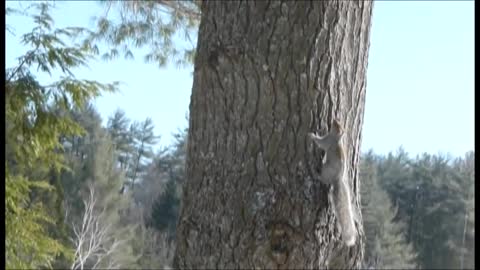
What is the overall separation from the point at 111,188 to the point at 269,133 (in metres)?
16.6

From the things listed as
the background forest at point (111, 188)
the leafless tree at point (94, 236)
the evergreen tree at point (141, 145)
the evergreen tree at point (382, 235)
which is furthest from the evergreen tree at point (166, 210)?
the evergreen tree at point (382, 235)

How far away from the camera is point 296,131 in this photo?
1625 millimetres

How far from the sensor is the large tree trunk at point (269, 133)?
62.9 inches

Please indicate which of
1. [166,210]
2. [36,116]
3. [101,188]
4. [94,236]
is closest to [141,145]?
[166,210]

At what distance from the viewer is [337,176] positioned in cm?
162

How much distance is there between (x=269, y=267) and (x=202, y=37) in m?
0.49

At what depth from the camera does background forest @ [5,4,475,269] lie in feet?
19.4

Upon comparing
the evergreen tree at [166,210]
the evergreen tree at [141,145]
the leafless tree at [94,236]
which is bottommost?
the leafless tree at [94,236]

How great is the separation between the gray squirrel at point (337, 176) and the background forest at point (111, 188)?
0.52m

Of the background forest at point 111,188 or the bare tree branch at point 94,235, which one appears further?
the bare tree branch at point 94,235

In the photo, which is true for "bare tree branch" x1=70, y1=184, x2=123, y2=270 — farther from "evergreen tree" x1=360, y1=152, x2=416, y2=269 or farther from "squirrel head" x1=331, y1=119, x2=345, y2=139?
"squirrel head" x1=331, y1=119, x2=345, y2=139

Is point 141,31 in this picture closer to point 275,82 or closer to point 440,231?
point 275,82

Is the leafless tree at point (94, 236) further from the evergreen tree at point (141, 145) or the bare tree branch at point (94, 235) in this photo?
the evergreen tree at point (141, 145)

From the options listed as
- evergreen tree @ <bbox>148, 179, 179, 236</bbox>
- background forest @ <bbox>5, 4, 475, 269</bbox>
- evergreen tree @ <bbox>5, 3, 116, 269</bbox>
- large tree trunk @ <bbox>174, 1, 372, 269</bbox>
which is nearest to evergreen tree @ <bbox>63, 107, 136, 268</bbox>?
background forest @ <bbox>5, 4, 475, 269</bbox>
